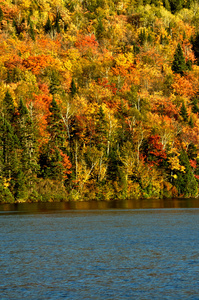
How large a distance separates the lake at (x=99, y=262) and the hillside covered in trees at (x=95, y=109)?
41.0 metres

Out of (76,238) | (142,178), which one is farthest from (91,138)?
(76,238)

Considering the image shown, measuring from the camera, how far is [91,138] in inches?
3310

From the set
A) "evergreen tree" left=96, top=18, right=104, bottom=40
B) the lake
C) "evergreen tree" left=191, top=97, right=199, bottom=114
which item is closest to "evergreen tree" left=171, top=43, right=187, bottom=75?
"evergreen tree" left=191, top=97, right=199, bottom=114

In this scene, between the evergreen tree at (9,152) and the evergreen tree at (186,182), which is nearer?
the evergreen tree at (9,152)

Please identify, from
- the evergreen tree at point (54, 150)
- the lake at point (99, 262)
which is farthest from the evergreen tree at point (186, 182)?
the lake at point (99, 262)

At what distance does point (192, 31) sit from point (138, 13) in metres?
25.4

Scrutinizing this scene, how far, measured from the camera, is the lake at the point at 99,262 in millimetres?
14258

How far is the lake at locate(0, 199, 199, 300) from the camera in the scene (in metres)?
14.3

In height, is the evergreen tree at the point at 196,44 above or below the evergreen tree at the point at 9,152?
above

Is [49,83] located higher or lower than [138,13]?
lower

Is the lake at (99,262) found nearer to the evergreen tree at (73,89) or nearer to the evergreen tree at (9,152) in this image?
the evergreen tree at (9,152)

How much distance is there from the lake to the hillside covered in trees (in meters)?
41.0

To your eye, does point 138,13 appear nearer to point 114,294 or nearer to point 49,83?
point 49,83

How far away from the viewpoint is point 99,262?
18859mm
